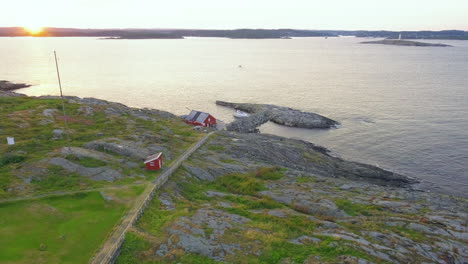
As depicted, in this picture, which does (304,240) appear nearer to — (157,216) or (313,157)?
(157,216)

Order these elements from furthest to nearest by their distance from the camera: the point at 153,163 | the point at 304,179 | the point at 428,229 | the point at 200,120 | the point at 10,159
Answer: the point at 200,120 → the point at 304,179 → the point at 153,163 → the point at 10,159 → the point at 428,229

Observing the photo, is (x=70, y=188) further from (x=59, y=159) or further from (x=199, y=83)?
(x=199, y=83)

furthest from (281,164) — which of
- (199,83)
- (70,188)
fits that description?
(199,83)

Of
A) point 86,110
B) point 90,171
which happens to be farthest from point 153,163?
point 86,110

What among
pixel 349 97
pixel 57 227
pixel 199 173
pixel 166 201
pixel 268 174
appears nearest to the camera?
pixel 57 227

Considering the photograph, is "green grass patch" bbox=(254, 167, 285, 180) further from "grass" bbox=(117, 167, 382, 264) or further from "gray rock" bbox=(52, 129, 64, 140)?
"gray rock" bbox=(52, 129, 64, 140)

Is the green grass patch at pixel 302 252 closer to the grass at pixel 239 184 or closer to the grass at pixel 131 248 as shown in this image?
the grass at pixel 131 248

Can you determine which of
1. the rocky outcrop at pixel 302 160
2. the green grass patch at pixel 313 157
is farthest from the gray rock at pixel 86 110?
the green grass patch at pixel 313 157
